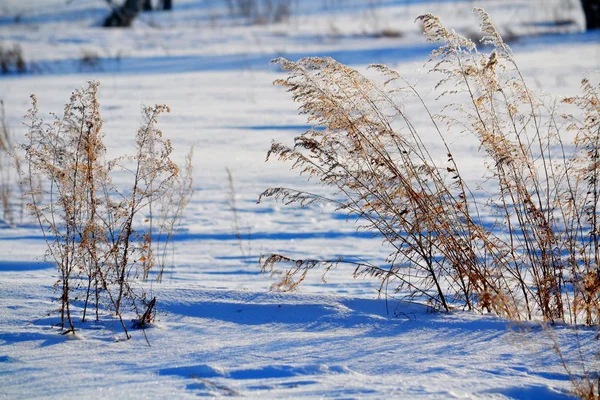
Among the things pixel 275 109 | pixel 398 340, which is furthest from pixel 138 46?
pixel 398 340

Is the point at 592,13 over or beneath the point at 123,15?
beneath

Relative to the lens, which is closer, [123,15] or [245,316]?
[245,316]

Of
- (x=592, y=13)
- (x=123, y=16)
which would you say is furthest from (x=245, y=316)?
(x=123, y=16)

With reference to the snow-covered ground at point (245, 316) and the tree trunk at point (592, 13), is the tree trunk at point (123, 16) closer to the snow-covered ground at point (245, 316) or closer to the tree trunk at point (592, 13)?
the snow-covered ground at point (245, 316)

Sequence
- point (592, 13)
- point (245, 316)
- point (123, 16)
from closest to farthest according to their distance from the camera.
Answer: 1. point (245, 316)
2. point (592, 13)
3. point (123, 16)

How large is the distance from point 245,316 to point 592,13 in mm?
17081

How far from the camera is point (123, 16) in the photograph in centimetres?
2172

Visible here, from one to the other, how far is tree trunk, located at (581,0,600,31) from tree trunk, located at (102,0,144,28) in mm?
13034

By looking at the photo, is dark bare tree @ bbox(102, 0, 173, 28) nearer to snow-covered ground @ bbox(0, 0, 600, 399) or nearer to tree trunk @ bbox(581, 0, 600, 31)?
snow-covered ground @ bbox(0, 0, 600, 399)

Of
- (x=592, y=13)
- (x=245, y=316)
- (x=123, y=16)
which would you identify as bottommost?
(x=245, y=316)

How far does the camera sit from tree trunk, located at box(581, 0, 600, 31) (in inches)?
700

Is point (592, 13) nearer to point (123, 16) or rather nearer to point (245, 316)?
point (123, 16)

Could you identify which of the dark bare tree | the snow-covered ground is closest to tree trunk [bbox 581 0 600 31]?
the snow-covered ground

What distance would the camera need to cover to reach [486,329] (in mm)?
3477
